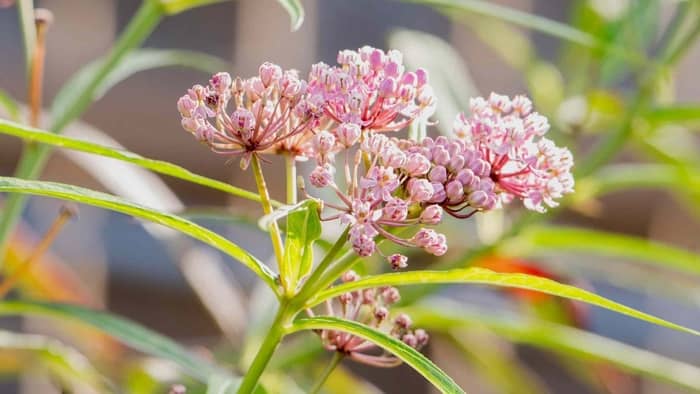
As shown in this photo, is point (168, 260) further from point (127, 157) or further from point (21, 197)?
point (127, 157)

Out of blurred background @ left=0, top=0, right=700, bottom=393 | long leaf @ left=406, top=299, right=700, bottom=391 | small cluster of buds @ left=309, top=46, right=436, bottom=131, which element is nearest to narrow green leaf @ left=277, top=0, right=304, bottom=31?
small cluster of buds @ left=309, top=46, right=436, bottom=131

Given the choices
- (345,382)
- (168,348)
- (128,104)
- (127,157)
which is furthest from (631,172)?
(128,104)

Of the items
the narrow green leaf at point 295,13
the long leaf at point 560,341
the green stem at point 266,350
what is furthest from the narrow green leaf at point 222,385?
the long leaf at point 560,341

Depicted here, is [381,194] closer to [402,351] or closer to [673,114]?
[402,351]

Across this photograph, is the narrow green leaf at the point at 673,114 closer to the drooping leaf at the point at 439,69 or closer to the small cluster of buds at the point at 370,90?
the drooping leaf at the point at 439,69

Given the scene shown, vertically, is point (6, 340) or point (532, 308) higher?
point (532, 308)

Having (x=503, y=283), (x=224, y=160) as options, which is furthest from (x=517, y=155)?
(x=224, y=160)

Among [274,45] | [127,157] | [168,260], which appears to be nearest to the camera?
[127,157]
